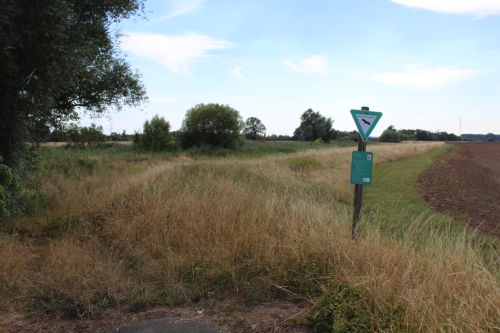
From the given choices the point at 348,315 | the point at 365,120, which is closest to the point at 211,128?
the point at 365,120

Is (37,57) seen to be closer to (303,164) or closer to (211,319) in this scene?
(211,319)

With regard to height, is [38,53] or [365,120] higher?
[38,53]

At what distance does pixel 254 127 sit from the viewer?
380ft

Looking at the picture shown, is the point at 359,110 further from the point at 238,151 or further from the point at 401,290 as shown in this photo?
the point at 238,151

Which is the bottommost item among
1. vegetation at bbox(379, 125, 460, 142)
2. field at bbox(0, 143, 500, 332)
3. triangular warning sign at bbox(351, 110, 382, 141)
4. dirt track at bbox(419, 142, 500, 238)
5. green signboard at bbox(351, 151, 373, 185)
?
dirt track at bbox(419, 142, 500, 238)

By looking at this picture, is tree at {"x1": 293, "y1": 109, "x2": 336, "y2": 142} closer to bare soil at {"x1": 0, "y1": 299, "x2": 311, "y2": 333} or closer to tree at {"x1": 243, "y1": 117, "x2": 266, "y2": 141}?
tree at {"x1": 243, "y1": 117, "x2": 266, "y2": 141}

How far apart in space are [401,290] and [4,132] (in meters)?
8.97

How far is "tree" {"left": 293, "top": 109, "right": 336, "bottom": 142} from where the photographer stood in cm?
11294

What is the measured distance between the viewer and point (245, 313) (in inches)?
183

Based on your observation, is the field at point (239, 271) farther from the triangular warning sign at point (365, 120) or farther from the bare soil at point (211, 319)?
the triangular warning sign at point (365, 120)

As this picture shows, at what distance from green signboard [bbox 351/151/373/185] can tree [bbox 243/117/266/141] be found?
105 m

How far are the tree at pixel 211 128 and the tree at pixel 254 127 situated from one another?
47114mm

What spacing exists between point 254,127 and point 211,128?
5364 cm

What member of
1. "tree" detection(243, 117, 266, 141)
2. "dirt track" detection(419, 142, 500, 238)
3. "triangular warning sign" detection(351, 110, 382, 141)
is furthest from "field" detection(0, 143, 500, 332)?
"tree" detection(243, 117, 266, 141)
